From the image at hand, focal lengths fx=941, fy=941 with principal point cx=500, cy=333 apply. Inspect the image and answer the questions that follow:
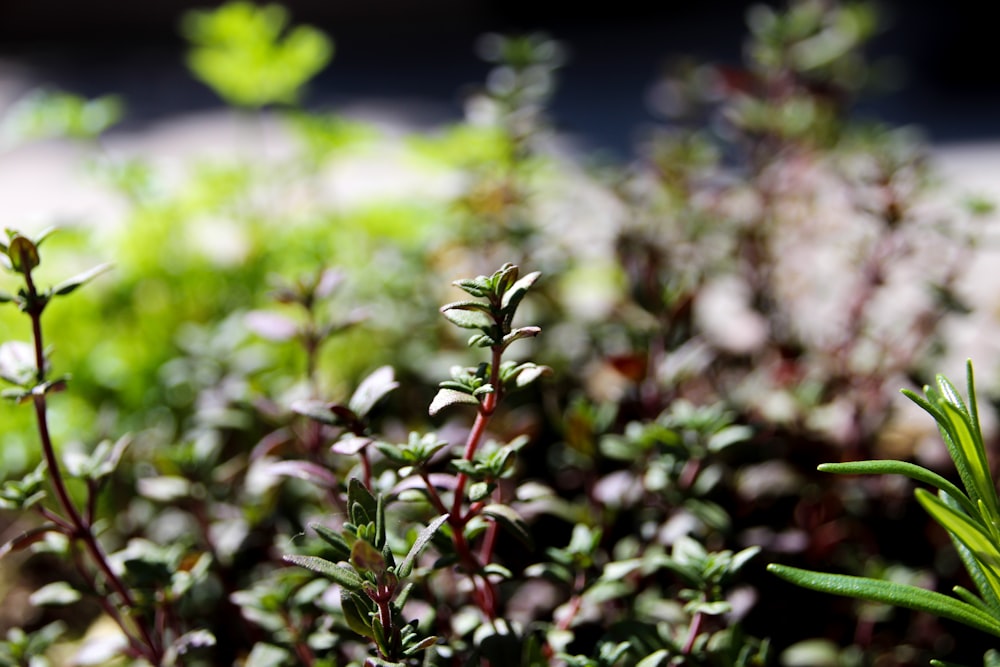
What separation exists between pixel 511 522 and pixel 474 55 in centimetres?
484

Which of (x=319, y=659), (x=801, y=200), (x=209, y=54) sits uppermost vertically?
(x=209, y=54)

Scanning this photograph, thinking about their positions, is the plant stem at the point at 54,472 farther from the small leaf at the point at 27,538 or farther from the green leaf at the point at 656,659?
the green leaf at the point at 656,659

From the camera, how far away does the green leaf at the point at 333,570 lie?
2.15 ft

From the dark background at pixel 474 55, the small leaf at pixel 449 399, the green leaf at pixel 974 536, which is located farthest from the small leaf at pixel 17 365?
the dark background at pixel 474 55

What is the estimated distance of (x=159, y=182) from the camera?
1.72m

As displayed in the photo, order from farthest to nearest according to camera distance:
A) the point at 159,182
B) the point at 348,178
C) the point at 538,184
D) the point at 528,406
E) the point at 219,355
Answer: the point at 348,178 → the point at 538,184 → the point at 159,182 → the point at 528,406 → the point at 219,355

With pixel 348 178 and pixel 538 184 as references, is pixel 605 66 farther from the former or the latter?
pixel 538 184

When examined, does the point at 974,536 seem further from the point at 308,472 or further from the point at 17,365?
the point at 17,365

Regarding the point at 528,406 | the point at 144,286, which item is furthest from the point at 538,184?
the point at 144,286

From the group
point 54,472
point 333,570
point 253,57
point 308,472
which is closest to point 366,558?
point 333,570

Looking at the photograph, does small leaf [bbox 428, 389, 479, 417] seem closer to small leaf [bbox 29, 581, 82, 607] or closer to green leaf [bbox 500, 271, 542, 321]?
green leaf [bbox 500, 271, 542, 321]

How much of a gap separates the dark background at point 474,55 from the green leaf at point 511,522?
3106 millimetres

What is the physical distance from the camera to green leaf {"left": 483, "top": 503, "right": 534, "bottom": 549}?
742 millimetres

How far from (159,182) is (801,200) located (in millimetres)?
1205
